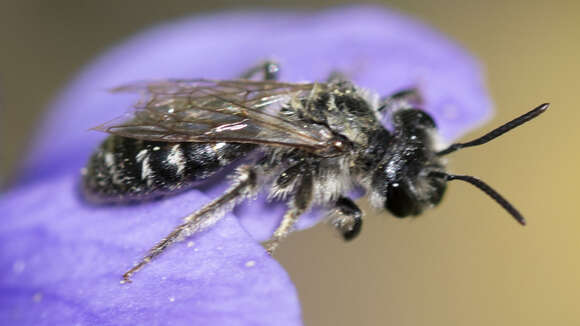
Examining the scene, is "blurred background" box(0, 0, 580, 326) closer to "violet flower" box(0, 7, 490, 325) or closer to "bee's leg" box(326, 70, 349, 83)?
"violet flower" box(0, 7, 490, 325)

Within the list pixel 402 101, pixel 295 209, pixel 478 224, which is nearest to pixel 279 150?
pixel 295 209

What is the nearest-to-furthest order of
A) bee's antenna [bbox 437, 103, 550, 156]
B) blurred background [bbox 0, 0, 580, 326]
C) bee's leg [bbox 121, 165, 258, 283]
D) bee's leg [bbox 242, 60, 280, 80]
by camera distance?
1. bee's leg [bbox 121, 165, 258, 283]
2. bee's antenna [bbox 437, 103, 550, 156]
3. bee's leg [bbox 242, 60, 280, 80]
4. blurred background [bbox 0, 0, 580, 326]

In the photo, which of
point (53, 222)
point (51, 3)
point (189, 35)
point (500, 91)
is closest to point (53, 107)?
point (189, 35)

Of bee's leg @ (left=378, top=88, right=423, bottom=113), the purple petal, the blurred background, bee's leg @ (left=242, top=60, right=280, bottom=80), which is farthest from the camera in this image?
the blurred background

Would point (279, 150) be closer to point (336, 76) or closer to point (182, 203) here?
point (182, 203)

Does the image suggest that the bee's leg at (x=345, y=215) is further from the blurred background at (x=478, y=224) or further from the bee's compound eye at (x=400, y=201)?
the blurred background at (x=478, y=224)

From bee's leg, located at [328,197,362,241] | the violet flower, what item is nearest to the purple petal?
the violet flower

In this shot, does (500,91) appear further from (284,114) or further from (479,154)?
(284,114)
